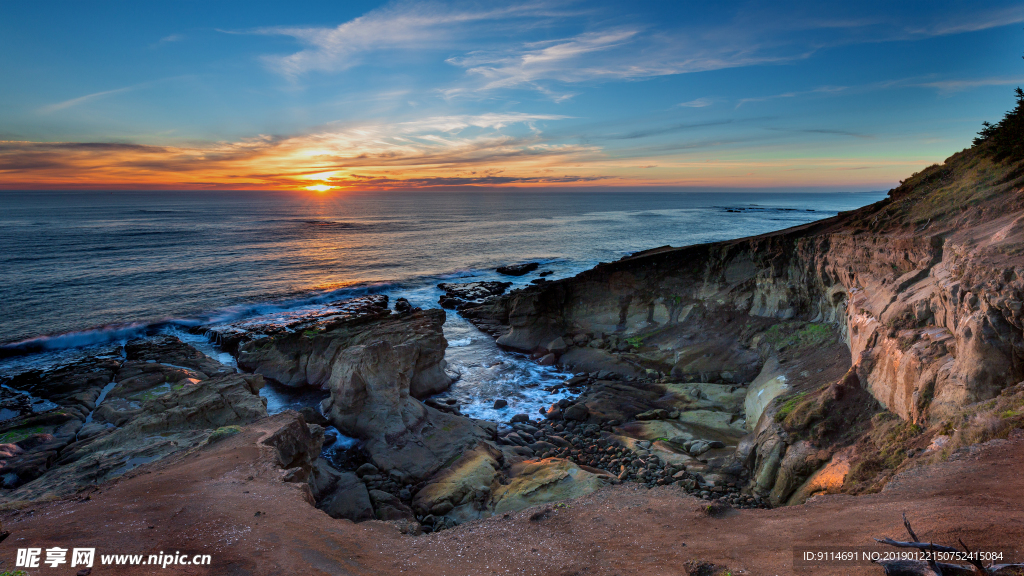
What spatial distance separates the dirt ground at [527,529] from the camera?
733cm

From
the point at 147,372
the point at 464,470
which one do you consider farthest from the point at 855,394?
the point at 147,372

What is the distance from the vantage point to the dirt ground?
7328 millimetres

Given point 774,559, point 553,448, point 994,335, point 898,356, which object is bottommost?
point 553,448

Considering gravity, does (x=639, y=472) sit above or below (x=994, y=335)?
below

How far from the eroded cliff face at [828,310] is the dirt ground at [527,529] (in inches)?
115

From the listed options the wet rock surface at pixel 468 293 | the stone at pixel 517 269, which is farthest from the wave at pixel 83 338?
the stone at pixel 517 269

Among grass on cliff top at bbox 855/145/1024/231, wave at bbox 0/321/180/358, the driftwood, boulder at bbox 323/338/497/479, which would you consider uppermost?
grass on cliff top at bbox 855/145/1024/231

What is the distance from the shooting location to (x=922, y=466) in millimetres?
9391

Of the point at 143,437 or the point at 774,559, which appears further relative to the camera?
the point at 143,437

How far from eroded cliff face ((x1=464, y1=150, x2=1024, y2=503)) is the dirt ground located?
2.93 meters

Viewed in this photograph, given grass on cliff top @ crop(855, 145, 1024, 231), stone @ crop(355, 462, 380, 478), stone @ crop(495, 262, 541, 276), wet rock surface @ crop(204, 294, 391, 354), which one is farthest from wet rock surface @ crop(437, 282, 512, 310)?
grass on cliff top @ crop(855, 145, 1024, 231)

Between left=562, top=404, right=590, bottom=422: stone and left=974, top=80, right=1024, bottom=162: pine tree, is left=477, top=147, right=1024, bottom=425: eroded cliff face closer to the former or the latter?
left=974, top=80, right=1024, bottom=162: pine tree

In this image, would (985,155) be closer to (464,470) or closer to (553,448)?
(553,448)

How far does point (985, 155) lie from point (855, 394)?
1591cm
